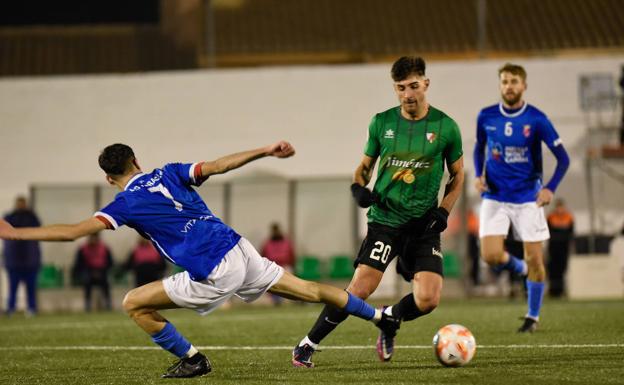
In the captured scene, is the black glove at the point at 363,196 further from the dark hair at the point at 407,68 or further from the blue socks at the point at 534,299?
the blue socks at the point at 534,299

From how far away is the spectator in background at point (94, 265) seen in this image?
19.1 m

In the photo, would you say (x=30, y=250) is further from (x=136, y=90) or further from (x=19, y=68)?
(x=19, y=68)

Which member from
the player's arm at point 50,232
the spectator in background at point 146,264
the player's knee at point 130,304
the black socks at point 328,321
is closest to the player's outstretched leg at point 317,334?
the black socks at point 328,321

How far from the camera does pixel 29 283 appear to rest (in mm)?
17500

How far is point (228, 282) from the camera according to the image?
6434mm

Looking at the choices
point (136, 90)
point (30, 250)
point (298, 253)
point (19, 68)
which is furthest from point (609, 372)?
point (19, 68)

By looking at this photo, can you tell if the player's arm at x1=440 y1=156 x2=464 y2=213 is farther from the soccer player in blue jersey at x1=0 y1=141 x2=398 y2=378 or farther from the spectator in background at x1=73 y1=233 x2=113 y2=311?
the spectator in background at x1=73 y1=233 x2=113 y2=311

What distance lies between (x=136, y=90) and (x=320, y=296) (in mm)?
14604

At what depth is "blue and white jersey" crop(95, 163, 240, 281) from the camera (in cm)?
640

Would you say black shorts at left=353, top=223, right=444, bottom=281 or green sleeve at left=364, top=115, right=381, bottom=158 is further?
green sleeve at left=364, top=115, right=381, bottom=158

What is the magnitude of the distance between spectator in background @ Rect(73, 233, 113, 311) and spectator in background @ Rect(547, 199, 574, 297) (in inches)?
313

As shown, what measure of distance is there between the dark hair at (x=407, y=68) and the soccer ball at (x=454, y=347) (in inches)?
66.8

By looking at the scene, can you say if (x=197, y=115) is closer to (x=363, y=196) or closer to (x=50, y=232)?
(x=363, y=196)

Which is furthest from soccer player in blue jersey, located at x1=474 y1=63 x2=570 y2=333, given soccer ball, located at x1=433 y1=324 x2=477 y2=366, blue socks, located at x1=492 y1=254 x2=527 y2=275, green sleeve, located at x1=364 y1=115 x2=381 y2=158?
soccer ball, located at x1=433 y1=324 x2=477 y2=366
